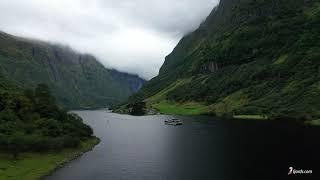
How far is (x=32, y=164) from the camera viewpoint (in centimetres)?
14000

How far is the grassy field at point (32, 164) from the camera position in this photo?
123062mm

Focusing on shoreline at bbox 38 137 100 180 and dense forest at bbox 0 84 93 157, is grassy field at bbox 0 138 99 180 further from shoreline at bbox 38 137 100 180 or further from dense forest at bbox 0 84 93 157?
dense forest at bbox 0 84 93 157

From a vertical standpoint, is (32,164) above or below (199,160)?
above

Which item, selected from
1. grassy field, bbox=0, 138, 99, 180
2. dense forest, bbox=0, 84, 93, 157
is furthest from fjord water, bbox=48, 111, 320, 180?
dense forest, bbox=0, 84, 93, 157

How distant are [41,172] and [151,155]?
50362 millimetres

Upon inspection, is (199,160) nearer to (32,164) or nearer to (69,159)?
(69,159)

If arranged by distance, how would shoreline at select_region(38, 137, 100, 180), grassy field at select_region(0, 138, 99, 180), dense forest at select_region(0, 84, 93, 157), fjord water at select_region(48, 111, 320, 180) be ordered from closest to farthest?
grassy field at select_region(0, 138, 99, 180) < fjord water at select_region(48, 111, 320, 180) < shoreline at select_region(38, 137, 100, 180) < dense forest at select_region(0, 84, 93, 157)

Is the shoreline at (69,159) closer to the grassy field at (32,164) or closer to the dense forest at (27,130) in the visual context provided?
the grassy field at (32,164)

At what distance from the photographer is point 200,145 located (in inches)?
7525

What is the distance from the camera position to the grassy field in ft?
404

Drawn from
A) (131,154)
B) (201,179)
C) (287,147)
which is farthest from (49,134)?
(287,147)

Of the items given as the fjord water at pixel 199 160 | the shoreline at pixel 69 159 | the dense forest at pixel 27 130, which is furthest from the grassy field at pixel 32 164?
the fjord water at pixel 199 160

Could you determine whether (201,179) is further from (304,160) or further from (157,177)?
(304,160)

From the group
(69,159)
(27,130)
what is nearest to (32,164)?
(69,159)
